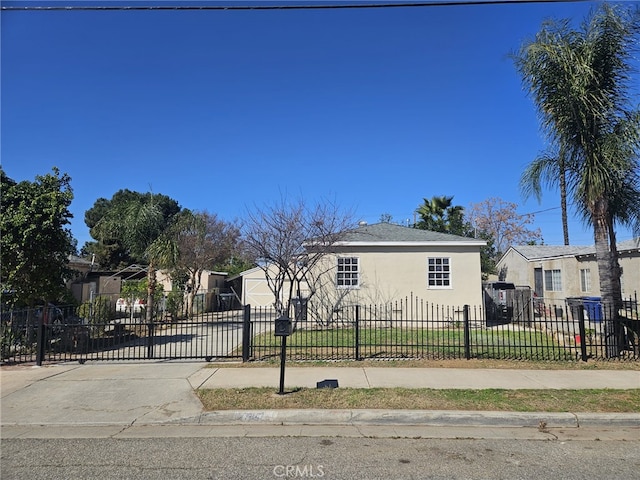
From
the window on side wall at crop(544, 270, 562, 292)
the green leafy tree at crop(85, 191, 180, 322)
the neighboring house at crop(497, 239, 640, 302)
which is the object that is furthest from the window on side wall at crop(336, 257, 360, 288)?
the window on side wall at crop(544, 270, 562, 292)

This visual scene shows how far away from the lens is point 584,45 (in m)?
11.0

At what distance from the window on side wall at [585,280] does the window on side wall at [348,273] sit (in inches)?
499

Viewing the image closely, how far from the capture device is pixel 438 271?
761 inches

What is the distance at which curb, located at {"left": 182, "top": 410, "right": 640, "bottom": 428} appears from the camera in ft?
21.0

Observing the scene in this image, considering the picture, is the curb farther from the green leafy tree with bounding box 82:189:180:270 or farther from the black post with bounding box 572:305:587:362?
the green leafy tree with bounding box 82:189:180:270

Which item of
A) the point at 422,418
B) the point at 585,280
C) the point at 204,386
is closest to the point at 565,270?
the point at 585,280

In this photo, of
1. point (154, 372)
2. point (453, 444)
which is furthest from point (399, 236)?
point (453, 444)

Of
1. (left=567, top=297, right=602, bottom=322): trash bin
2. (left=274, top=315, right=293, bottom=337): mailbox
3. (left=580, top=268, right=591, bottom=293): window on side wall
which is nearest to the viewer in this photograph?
(left=274, top=315, right=293, bottom=337): mailbox

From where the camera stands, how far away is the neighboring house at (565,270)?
65.1 ft

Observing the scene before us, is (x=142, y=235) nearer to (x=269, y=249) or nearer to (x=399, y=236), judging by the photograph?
(x=269, y=249)

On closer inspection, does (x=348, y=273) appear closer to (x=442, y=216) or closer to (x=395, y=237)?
(x=395, y=237)

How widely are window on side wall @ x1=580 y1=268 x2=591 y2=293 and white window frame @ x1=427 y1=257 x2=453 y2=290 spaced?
8.90m

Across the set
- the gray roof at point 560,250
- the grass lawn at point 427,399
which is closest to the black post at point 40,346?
the grass lawn at point 427,399

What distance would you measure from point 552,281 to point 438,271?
11.2 meters
